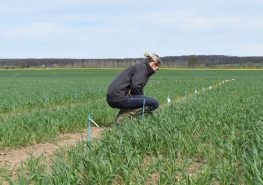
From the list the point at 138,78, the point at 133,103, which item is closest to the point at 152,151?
the point at 138,78

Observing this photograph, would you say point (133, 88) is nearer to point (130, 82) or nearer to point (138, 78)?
point (130, 82)

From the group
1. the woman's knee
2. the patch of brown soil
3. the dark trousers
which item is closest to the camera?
the patch of brown soil

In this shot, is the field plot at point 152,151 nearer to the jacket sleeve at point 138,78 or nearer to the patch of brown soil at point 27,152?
the patch of brown soil at point 27,152

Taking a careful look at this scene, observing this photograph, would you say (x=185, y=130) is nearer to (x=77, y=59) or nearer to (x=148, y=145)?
(x=148, y=145)

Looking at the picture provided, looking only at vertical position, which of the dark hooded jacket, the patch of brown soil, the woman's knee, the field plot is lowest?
the patch of brown soil

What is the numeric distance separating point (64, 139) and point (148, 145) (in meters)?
2.72

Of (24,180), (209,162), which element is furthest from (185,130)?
(24,180)

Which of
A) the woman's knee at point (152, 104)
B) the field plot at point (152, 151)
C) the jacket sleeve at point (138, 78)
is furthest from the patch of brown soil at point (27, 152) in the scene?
the woman's knee at point (152, 104)

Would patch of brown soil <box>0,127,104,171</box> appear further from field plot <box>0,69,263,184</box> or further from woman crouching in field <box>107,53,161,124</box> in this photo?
woman crouching in field <box>107,53,161,124</box>

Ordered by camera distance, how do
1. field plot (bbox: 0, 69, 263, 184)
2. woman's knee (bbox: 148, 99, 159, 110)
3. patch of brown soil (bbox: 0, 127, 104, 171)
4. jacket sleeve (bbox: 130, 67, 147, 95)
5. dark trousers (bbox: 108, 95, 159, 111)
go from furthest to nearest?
woman's knee (bbox: 148, 99, 159, 110), dark trousers (bbox: 108, 95, 159, 111), jacket sleeve (bbox: 130, 67, 147, 95), patch of brown soil (bbox: 0, 127, 104, 171), field plot (bbox: 0, 69, 263, 184)

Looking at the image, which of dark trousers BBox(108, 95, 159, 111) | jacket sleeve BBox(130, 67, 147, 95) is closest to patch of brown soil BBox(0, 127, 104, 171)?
dark trousers BBox(108, 95, 159, 111)

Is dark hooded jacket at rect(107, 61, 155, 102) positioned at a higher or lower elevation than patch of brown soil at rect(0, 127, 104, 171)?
higher

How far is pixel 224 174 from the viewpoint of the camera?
470 centimetres

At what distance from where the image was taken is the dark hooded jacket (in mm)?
9086
